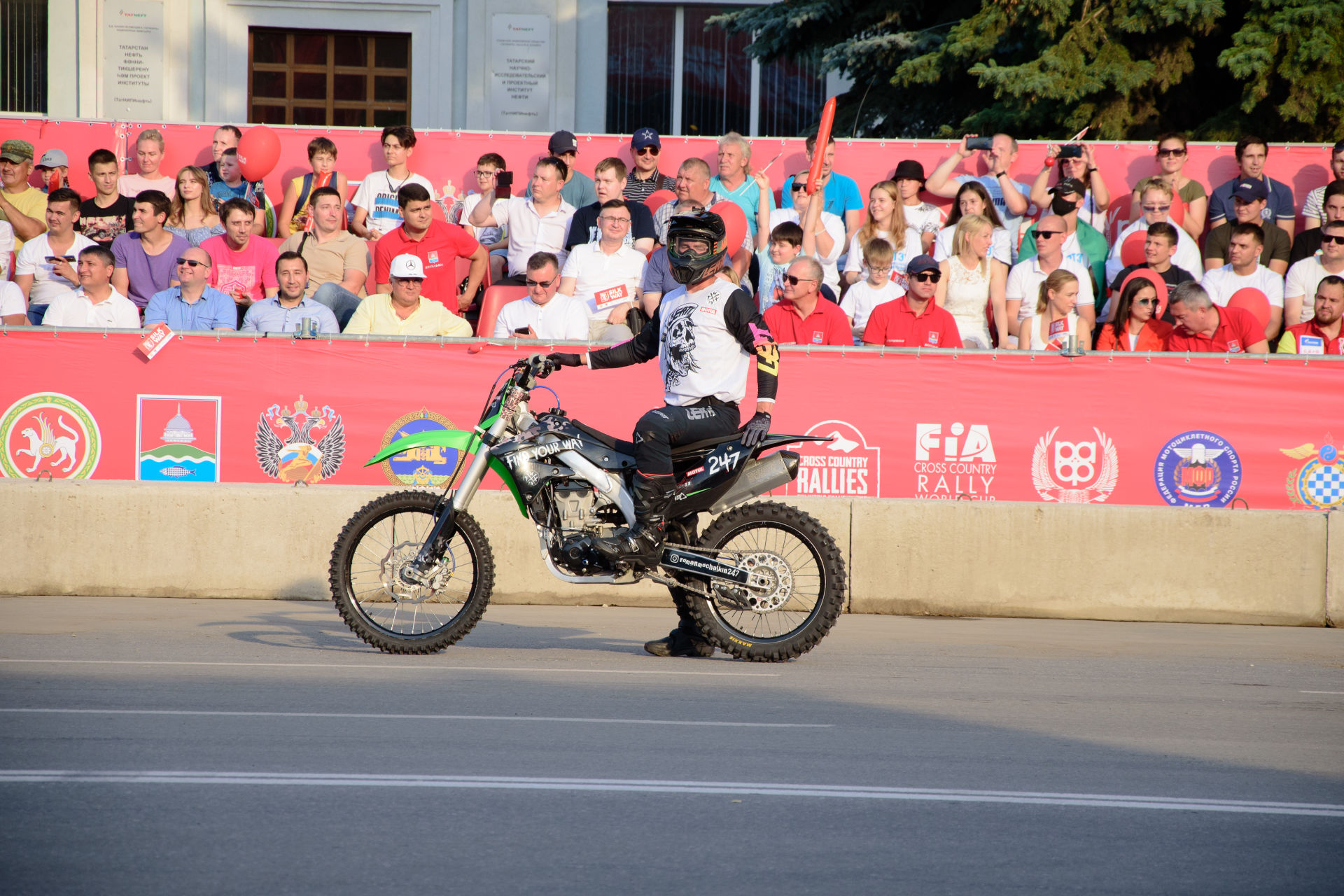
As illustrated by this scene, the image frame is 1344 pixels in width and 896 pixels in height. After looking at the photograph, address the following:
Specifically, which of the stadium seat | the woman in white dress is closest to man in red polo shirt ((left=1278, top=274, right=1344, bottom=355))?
the woman in white dress

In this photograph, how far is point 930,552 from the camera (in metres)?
10.4

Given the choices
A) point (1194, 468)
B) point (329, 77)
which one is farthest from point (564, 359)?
point (329, 77)

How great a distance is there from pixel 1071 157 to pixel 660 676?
9.10 meters

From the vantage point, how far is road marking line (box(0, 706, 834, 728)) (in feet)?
19.9

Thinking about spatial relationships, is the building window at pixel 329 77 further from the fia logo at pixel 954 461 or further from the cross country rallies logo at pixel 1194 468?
the cross country rallies logo at pixel 1194 468

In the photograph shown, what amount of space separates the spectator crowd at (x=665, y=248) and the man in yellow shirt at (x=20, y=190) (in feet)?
0.09

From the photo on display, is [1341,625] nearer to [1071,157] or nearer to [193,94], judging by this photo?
[1071,157]

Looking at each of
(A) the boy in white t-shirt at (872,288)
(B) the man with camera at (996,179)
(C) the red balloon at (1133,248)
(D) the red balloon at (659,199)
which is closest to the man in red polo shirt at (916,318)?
(A) the boy in white t-shirt at (872,288)

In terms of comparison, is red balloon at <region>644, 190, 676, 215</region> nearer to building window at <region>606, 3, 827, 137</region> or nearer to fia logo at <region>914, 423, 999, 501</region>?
fia logo at <region>914, 423, 999, 501</region>

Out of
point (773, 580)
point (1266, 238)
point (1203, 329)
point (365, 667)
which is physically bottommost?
point (365, 667)

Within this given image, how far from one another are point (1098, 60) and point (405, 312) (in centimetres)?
1011

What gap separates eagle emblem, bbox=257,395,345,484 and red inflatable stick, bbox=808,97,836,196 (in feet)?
17.5

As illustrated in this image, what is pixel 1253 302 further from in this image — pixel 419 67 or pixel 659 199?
pixel 419 67

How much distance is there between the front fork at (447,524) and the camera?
7918 millimetres
